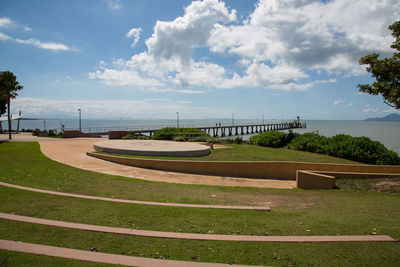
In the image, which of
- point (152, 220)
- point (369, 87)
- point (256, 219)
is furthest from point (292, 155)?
point (152, 220)

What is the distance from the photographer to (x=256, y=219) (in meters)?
5.61

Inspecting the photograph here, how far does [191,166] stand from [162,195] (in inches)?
222

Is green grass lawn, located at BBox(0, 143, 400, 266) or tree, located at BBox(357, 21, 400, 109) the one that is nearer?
green grass lawn, located at BBox(0, 143, 400, 266)

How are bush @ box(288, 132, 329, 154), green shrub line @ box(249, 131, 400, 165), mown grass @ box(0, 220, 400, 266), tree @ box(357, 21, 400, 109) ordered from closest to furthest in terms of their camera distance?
mown grass @ box(0, 220, 400, 266) < tree @ box(357, 21, 400, 109) < green shrub line @ box(249, 131, 400, 165) < bush @ box(288, 132, 329, 154)

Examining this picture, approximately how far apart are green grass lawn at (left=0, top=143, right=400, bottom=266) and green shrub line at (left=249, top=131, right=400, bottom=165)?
627 cm

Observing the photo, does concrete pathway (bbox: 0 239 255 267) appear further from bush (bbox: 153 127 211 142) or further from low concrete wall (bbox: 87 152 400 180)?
bush (bbox: 153 127 211 142)

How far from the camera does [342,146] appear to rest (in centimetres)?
1573

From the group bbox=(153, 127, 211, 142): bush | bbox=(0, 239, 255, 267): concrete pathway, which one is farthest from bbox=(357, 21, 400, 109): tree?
bbox=(153, 127, 211, 142): bush

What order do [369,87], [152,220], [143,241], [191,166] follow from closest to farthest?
1. [143,241]
2. [152,220]
3. [369,87]
4. [191,166]

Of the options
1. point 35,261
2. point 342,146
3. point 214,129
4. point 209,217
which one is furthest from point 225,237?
point 214,129

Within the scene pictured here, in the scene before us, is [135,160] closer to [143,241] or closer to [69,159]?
[69,159]

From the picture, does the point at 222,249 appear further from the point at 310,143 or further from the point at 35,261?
the point at 310,143

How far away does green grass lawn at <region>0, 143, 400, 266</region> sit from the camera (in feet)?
12.6

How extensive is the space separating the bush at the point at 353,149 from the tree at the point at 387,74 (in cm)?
553
